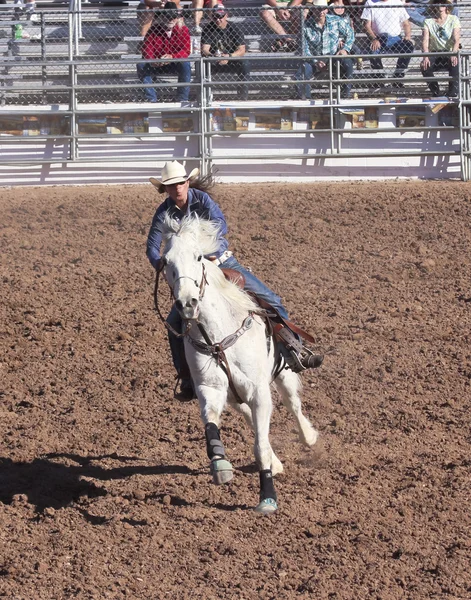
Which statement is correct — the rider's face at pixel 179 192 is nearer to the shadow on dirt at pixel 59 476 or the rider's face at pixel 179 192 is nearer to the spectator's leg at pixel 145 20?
the shadow on dirt at pixel 59 476

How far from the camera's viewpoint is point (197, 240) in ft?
18.5

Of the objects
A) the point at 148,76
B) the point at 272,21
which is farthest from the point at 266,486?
the point at 272,21

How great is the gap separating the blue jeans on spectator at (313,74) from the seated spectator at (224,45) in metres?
0.92

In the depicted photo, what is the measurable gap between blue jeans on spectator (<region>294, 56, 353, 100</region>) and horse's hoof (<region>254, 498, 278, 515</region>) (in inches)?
418

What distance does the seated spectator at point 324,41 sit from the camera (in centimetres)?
1488

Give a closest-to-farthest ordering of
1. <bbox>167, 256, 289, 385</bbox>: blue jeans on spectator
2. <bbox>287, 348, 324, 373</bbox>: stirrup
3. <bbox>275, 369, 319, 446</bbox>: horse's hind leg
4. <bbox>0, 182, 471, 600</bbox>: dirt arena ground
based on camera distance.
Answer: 1. <bbox>0, 182, 471, 600</bbox>: dirt arena ground
2. <bbox>167, 256, 289, 385</bbox>: blue jeans on spectator
3. <bbox>287, 348, 324, 373</bbox>: stirrup
4. <bbox>275, 369, 319, 446</bbox>: horse's hind leg

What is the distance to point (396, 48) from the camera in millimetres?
15133

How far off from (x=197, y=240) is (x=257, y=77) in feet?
34.0

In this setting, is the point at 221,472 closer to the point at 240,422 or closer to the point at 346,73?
the point at 240,422

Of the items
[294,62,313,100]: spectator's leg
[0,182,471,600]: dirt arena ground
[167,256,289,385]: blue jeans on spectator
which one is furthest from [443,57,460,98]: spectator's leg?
[167,256,289,385]: blue jeans on spectator

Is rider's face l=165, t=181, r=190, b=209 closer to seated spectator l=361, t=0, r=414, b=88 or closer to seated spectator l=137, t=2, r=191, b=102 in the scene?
seated spectator l=137, t=2, r=191, b=102

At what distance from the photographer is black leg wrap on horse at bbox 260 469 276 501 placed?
5.77 meters

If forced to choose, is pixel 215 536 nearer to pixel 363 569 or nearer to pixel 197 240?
pixel 363 569

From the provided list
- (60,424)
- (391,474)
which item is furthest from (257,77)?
(391,474)
